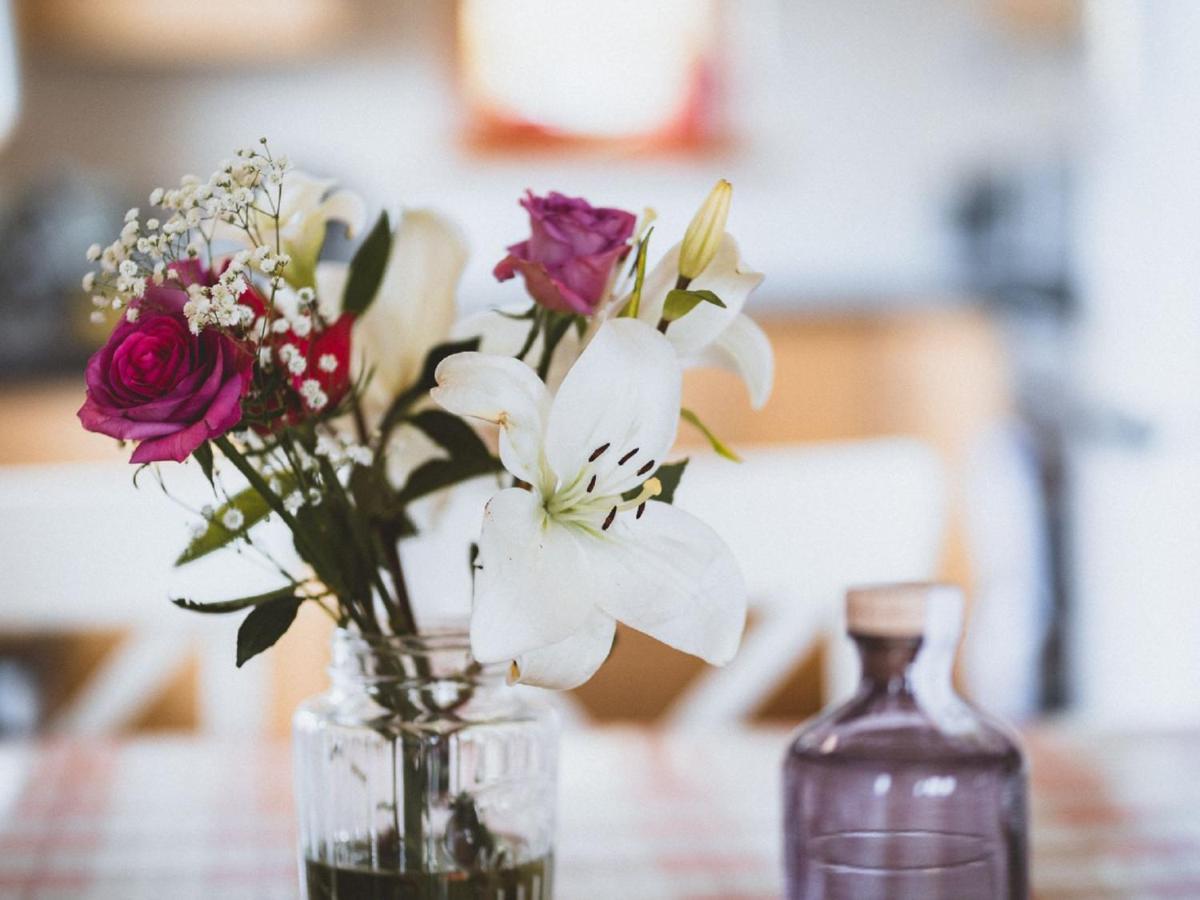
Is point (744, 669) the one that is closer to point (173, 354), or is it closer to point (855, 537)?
point (855, 537)

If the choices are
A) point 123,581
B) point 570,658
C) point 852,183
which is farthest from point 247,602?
point 852,183

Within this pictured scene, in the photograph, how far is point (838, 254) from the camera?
3861mm

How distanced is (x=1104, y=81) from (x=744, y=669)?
9.24ft

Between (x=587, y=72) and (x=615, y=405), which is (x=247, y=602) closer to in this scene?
(x=615, y=405)

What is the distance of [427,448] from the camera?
573 millimetres

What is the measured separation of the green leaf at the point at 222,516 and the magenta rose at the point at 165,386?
0.06 m

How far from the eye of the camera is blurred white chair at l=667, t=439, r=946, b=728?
1.22 metres

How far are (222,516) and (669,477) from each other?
0.16 metres

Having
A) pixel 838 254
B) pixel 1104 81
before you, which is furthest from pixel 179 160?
pixel 1104 81

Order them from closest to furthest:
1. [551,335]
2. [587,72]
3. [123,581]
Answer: [551,335] → [123,581] → [587,72]

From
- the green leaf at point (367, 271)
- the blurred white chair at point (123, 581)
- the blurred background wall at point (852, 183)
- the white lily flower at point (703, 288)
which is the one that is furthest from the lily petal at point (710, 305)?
the blurred background wall at point (852, 183)

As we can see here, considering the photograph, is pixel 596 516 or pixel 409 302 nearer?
pixel 596 516

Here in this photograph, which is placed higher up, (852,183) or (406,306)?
(852,183)

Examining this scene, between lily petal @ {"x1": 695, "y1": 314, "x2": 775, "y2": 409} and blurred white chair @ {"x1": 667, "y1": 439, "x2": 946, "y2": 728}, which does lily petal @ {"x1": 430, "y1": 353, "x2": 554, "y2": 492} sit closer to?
lily petal @ {"x1": 695, "y1": 314, "x2": 775, "y2": 409}
